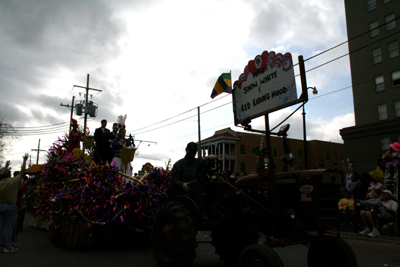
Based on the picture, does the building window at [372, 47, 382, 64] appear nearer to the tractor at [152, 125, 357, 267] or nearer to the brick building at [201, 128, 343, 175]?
the brick building at [201, 128, 343, 175]

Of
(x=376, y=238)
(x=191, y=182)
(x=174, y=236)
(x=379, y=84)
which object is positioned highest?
(x=379, y=84)

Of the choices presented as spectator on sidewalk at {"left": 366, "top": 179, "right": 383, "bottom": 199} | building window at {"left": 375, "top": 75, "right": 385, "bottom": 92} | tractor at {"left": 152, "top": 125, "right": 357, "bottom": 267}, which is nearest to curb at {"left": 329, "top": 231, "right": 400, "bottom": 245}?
spectator on sidewalk at {"left": 366, "top": 179, "right": 383, "bottom": 199}

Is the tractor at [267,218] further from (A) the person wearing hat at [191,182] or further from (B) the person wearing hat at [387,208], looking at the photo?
(B) the person wearing hat at [387,208]

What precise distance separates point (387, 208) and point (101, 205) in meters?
7.84

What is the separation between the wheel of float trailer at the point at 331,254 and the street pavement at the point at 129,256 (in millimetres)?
1466

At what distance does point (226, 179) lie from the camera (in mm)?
4984

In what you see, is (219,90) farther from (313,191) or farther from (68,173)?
(68,173)

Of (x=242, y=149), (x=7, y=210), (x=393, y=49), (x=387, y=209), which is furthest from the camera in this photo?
(x=242, y=149)

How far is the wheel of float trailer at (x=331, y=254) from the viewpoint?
3.69m

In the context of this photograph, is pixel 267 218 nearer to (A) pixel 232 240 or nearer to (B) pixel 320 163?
(A) pixel 232 240

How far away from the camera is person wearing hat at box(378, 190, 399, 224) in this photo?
8.59 meters

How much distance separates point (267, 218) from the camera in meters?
4.35

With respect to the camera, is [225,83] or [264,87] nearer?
[264,87]

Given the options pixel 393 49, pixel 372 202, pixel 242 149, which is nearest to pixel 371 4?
pixel 393 49
